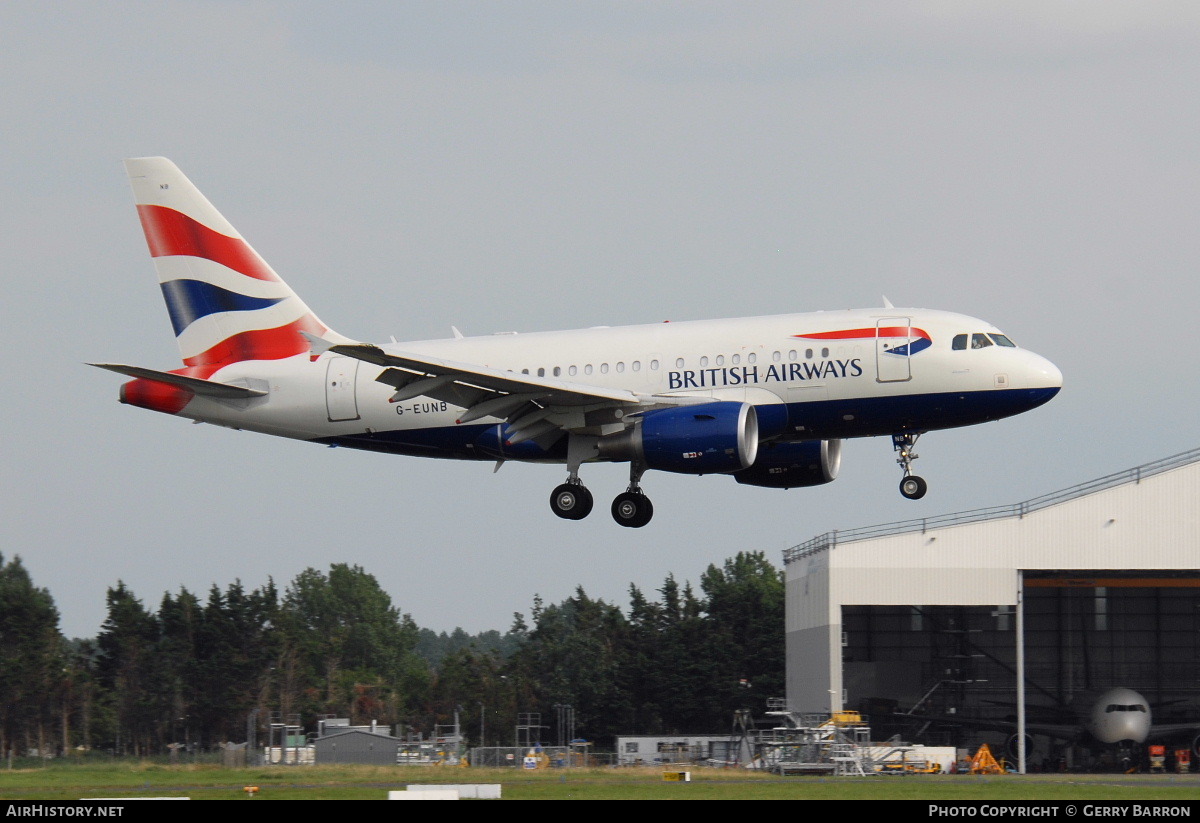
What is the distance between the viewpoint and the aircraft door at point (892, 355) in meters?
38.7

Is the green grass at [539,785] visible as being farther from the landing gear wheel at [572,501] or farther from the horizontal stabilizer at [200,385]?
the horizontal stabilizer at [200,385]

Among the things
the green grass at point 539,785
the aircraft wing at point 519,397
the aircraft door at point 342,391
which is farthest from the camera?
the aircraft door at point 342,391

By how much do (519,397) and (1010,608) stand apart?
38.5 meters

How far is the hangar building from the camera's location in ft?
216

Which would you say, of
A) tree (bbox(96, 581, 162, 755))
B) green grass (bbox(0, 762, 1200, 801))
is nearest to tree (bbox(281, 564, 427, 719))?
tree (bbox(96, 581, 162, 755))

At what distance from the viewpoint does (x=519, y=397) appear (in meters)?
39.9

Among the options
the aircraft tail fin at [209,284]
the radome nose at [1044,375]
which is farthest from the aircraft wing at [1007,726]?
the aircraft tail fin at [209,284]

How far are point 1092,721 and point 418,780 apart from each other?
127 feet

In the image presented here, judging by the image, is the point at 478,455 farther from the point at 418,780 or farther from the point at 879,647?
the point at 879,647

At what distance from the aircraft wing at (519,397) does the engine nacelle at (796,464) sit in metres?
4.74

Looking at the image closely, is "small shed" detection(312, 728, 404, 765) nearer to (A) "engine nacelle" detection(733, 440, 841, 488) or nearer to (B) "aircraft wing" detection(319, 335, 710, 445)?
(A) "engine nacelle" detection(733, 440, 841, 488)

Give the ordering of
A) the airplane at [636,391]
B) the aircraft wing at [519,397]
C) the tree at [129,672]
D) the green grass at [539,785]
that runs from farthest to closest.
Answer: the tree at [129,672]
the green grass at [539,785]
the airplane at [636,391]
the aircraft wing at [519,397]

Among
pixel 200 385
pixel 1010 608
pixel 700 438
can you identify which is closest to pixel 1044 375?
pixel 700 438
